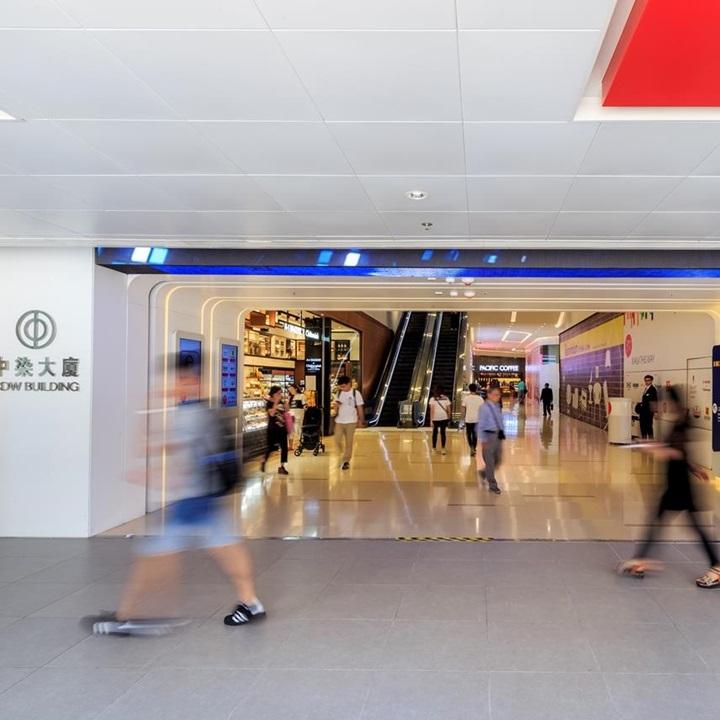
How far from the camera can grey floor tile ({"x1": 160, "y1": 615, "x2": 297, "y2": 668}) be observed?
3.27 metres

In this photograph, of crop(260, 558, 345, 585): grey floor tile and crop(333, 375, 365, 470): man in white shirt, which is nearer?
crop(260, 558, 345, 585): grey floor tile

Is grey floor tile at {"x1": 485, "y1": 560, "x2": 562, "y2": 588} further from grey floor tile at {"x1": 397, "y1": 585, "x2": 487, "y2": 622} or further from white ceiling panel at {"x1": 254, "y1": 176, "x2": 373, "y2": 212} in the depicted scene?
white ceiling panel at {"x1": 254, "y1": 176, "x2": 373, "y2": 212}

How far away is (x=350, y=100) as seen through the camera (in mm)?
3023

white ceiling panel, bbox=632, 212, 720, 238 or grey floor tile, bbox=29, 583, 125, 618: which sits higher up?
white ceiling panel, bbox=632, 212, 720, 238

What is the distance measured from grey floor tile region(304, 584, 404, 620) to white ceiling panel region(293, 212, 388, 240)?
2.86 m

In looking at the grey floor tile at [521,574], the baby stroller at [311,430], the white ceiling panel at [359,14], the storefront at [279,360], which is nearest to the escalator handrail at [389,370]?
the storefront at [279,360]

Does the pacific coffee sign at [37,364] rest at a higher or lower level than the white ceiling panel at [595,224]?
lower

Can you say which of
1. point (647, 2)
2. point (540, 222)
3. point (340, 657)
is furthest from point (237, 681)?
point (540, 222)

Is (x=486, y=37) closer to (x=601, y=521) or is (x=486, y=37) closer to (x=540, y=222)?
(x=540, y=222)

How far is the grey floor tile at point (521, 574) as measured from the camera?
4504 millimetres

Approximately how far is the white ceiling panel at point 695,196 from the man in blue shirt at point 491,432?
12.6ft

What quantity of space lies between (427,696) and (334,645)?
2.43 ft

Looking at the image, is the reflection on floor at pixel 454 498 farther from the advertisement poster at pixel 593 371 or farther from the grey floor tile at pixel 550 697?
the advertisement poster at pixel 593 371

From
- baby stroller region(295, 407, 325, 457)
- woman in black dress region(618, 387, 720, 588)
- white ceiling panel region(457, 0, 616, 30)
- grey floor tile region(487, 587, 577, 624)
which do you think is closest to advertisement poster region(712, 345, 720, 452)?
woman in black dress region(618, 387, 720, 588)
